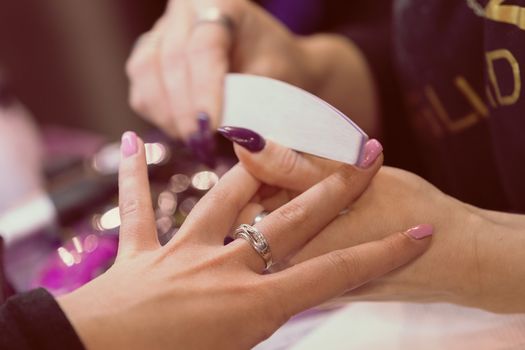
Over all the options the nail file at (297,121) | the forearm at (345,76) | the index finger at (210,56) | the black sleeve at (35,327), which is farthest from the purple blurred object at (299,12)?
the black sleeve at (35,327)

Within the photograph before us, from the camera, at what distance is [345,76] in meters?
0.94

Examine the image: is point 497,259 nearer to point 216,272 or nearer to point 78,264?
point 216,272

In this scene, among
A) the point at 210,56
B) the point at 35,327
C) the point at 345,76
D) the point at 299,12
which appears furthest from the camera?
the point at 299,12

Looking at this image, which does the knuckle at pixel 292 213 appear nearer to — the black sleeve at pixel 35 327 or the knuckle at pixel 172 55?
the black sleeve at pixel 35 327

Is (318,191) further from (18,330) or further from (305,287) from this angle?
(18,330)

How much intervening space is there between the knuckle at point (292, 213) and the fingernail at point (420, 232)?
3.1 inches

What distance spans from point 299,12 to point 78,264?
78 cm

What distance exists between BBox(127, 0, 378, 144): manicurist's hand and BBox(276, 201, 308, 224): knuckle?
0.20m

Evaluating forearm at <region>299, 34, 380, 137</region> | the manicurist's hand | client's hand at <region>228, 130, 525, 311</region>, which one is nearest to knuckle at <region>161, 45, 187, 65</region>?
the manicurist's hand

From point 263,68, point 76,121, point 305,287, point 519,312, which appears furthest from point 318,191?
point 76,121

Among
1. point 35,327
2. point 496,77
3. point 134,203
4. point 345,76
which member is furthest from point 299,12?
point 35,327

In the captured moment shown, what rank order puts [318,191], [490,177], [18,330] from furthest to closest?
[490,177]
[318,191]
[18,330]

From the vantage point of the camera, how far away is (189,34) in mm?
804

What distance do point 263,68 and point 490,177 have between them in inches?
11.0
